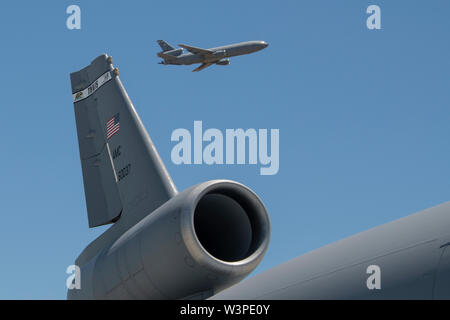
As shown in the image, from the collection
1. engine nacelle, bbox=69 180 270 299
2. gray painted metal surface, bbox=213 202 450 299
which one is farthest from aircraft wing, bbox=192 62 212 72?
gray painted metal surface, bbox=213 202 450 299

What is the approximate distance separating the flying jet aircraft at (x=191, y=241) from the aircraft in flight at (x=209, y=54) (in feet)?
111

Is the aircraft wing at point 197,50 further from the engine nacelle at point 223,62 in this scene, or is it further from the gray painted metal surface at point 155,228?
the gray painted metal surface at point 155,228

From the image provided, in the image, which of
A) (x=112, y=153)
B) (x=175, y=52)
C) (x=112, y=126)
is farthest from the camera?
(x=175, y=52)

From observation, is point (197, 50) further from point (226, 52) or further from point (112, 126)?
point (112, 126)

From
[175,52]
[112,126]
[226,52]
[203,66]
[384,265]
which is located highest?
[175,52]

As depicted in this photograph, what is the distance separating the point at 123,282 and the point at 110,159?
4.27 m

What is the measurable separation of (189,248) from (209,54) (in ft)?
135

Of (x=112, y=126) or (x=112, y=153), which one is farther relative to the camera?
(x=112, y=126)

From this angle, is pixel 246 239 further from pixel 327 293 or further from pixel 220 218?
pixel 327 293

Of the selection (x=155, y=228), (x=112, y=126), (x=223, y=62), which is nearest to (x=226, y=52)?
(x=223, y=62)

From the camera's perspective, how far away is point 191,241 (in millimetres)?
8562

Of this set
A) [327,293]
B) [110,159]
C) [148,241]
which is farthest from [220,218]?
[110,159]

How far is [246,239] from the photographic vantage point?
377 inches

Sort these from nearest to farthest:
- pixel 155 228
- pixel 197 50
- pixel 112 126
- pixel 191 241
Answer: pixel 191 241, pixel 155 228, pixel 112 126, pixel 197 50
